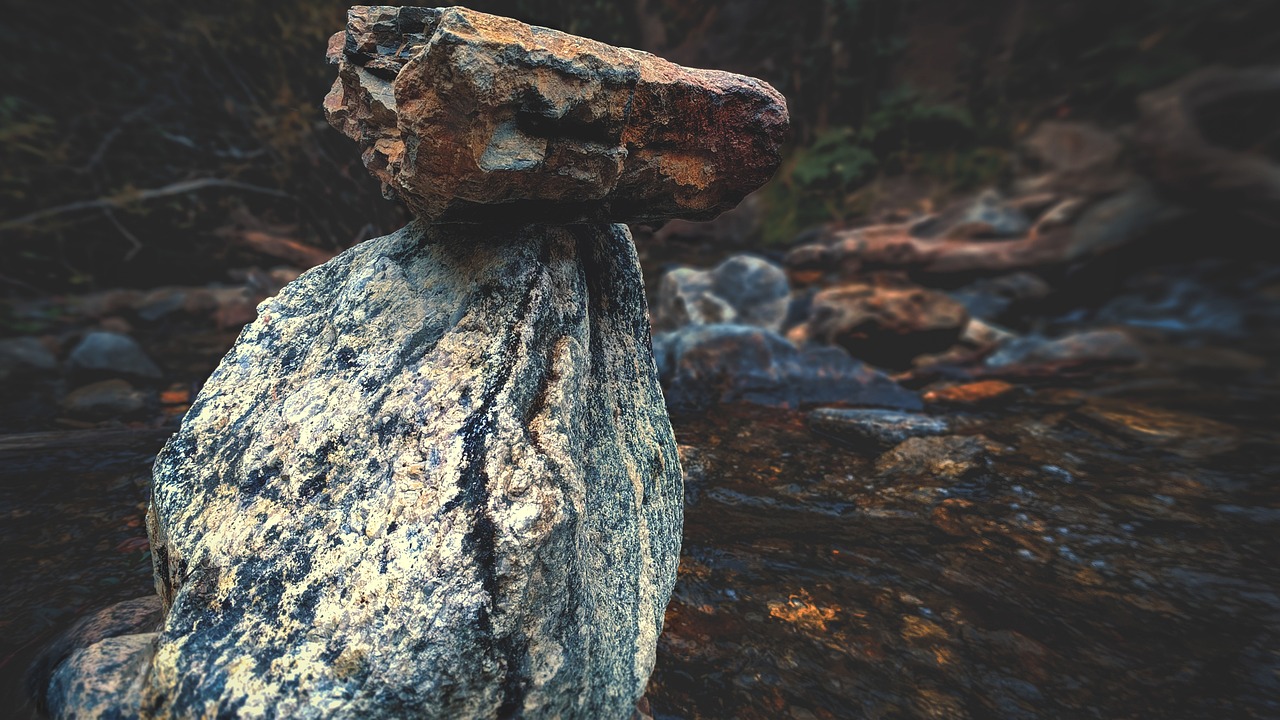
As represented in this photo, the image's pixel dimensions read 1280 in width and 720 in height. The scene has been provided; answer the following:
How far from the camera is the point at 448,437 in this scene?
4.70 feet

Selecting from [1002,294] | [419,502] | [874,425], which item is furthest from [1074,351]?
[419,502]

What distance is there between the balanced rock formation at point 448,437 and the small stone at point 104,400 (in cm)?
405

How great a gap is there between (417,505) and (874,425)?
3.73m

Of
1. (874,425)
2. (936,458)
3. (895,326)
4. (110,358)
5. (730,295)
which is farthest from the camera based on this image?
(730,295)

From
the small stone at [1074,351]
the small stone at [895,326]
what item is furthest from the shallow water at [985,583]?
the small stone at [895,326]

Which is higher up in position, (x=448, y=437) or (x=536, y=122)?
(x=536, y=122)

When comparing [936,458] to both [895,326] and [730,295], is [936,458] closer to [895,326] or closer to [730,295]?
[895,326]

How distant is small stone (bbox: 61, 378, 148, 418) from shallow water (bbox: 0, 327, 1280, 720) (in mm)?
995

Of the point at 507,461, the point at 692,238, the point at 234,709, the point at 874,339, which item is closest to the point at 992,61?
the point at 692,238

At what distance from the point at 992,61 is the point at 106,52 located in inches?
575

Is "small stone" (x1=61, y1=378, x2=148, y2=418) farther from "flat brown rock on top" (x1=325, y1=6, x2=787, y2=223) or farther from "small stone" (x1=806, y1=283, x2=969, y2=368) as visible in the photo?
"small stone" (x1=806, y1=283, x2=969, y2=368)

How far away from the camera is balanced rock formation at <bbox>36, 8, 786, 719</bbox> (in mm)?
1245

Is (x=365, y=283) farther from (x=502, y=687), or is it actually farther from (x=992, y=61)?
(x=992, y=61)

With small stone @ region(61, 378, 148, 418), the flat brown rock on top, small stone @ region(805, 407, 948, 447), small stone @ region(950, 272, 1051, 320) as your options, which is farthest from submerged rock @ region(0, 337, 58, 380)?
small stone @ region(950, 272, 1051, 320)
